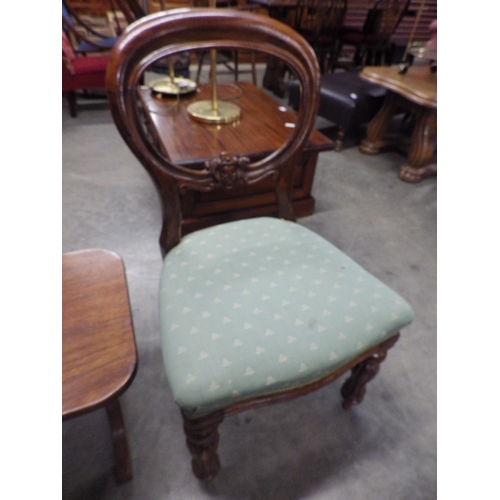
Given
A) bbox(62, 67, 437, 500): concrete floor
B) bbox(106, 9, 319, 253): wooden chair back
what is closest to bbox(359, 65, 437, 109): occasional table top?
bbox(62, 67, 437, 500): concrete floor

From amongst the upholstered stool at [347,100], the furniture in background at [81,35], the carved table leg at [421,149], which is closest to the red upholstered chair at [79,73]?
the furniture in background at [81,35]

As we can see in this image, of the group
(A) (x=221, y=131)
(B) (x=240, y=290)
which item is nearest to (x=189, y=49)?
(B) (x=240, y=290)

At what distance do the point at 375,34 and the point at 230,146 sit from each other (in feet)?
10.4

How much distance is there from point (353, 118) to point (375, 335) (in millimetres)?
1936

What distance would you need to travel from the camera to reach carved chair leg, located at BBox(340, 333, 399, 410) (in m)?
0.78

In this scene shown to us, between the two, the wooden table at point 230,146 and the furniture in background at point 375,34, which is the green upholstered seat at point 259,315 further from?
the furniture in background at point 375,34

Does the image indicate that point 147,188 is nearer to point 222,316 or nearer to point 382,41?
point 222,316

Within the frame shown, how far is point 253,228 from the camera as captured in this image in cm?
86

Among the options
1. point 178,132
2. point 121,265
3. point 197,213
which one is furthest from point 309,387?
point 178,132

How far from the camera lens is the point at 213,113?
1.52m

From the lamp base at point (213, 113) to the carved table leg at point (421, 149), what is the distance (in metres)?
1.20

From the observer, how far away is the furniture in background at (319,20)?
2973 mm

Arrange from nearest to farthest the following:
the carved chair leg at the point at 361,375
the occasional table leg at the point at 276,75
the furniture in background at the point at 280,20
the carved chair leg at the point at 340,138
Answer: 1. the carved chair leg at the point at 361,375
2. the carved chair leg at the point at 340,138
3. the furniture in background at the point at 280,20
4. the occasional table leg at the point at 276,75

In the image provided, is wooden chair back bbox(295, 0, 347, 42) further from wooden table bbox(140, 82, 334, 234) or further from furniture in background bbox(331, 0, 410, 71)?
wooden table bbox(140, 82, 334, 234)
